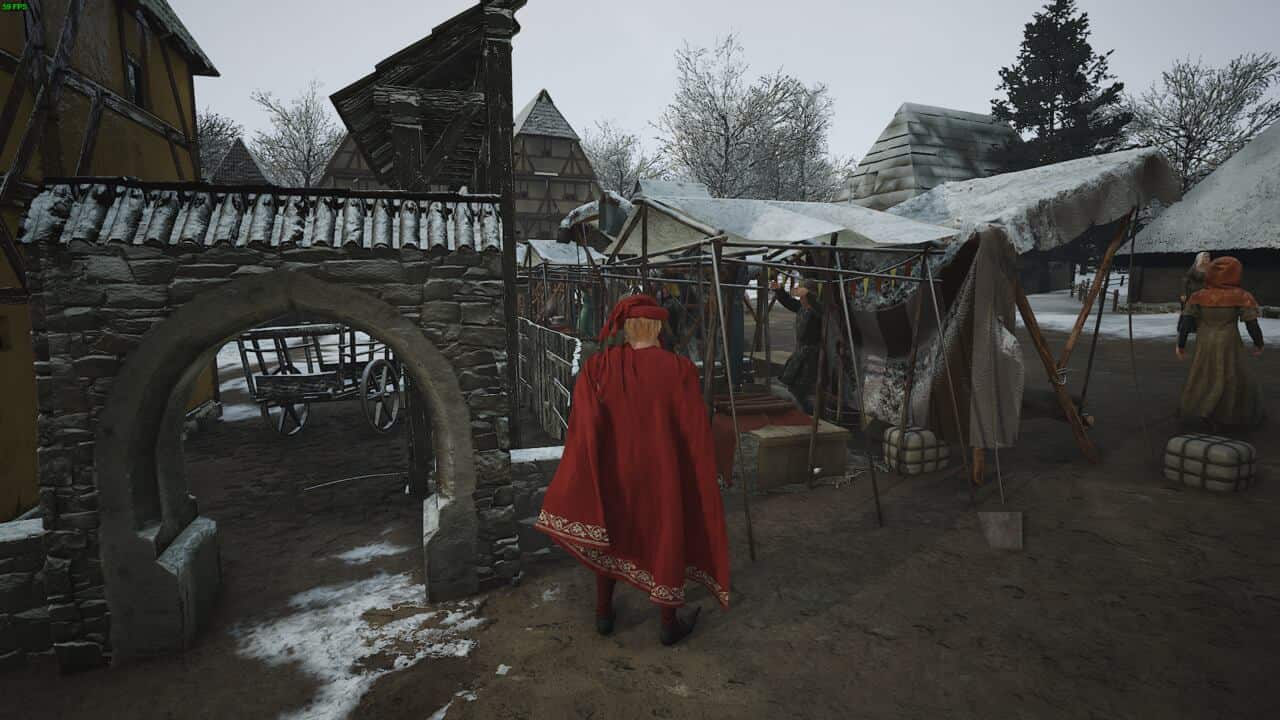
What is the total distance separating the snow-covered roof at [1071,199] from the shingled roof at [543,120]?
25.5 meters

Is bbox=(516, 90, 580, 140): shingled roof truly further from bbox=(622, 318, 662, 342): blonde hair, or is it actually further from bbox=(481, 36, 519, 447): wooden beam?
bbox=(622, 318, 662, 342): blonde hair

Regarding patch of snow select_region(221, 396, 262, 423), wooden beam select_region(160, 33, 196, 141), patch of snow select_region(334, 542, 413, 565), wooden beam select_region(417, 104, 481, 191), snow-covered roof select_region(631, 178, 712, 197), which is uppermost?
snow-covered roof select_region(631, 178, 712, 197)

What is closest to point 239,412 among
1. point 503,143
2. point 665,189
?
point 503,143

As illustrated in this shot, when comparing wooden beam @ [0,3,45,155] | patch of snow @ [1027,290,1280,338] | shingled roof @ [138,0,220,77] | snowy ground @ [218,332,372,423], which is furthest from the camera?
patch of snow @ [1027,290,1280,338]

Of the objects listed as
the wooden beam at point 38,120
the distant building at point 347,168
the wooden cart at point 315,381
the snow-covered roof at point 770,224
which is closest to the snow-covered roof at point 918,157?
the snow-covered roof at point 770,224

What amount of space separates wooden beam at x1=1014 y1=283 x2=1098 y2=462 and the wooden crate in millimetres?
2185

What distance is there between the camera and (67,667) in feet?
12.4

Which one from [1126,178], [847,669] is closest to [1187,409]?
[1126,178]

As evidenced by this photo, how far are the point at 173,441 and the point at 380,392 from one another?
15.5 ft

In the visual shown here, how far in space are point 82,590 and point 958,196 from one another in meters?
9.13

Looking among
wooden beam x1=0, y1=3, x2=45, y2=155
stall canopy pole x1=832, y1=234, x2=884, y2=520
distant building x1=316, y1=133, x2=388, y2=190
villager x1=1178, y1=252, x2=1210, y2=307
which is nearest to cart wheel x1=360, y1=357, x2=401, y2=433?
wooden beam x1=0, y1=3, x2=45, y2=155

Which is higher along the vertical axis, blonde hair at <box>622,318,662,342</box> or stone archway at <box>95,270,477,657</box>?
blonde hair at <box>622,318,662,342</box>

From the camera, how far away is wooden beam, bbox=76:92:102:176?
19.4ft

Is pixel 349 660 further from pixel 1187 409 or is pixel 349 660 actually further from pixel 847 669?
pixel 1187 409
